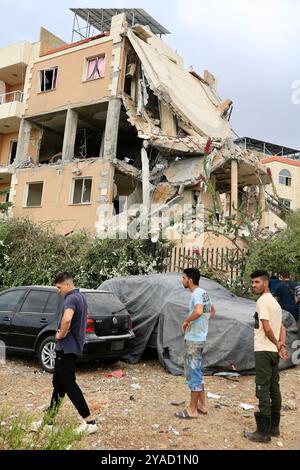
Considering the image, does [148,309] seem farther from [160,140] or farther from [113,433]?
[160,140]

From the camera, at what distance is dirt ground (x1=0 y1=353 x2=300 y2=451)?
13.8ft

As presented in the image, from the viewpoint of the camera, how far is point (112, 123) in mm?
18703

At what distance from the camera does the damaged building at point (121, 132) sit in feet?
59.7

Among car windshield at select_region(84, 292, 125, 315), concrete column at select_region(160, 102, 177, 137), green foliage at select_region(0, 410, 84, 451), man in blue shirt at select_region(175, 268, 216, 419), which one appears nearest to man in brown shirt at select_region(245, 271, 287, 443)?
man in blue shirt at select_region(175, 268, 216, 419)

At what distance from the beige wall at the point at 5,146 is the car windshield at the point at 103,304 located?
62.2 feet

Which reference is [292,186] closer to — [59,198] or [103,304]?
[59,198]

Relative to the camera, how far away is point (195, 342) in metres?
4.93

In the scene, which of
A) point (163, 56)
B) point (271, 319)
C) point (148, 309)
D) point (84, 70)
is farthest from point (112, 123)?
point (271, 319)

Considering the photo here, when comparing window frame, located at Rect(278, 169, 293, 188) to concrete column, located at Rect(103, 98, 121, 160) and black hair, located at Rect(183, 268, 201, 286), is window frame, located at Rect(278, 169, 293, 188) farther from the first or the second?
black hair, located at Rect(183, 268, 201, 286)

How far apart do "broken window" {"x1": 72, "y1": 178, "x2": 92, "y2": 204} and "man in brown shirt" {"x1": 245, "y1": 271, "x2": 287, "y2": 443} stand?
15.5m

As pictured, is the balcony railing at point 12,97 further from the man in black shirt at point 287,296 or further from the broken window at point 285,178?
the broken window at point 285,178

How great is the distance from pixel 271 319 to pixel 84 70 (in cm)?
1877
